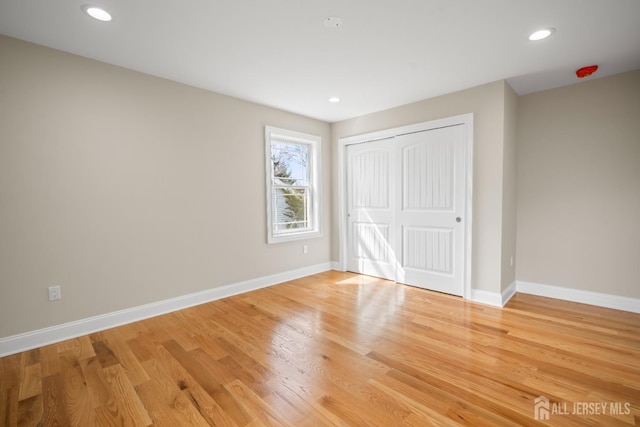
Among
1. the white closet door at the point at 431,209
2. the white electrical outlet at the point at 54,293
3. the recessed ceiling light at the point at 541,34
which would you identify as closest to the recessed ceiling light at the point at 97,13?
the white electrical outlet at the point at 54,293

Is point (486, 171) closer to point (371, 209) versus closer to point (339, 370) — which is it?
point (371, 209)

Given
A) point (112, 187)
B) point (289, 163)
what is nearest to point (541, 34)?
point (289, 163)

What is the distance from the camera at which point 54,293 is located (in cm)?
247

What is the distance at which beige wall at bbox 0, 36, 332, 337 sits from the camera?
232 centimetres

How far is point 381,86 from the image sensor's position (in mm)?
3279

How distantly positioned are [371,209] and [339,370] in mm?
2750

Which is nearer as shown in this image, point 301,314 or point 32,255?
point 32,255

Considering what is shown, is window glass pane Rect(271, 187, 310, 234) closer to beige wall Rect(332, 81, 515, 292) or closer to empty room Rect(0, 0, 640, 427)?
empty room Rect(0, 0, 640, 427)

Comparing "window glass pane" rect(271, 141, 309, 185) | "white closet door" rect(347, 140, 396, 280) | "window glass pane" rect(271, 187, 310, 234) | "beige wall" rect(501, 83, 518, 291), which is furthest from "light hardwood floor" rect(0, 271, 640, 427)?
"window glass pane" rect(271, 141, 309, 185)

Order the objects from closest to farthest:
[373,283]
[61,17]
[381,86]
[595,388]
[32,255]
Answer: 1. [595,388]
2. [61,17]
3. [32,255]
4. [381,86]
5. [373,283]

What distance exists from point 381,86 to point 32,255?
3.68 metres

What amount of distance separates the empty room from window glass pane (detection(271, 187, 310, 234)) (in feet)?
0.19

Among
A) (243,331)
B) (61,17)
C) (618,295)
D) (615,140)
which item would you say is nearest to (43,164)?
(61,17)

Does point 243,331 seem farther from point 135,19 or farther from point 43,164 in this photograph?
point 135,19
